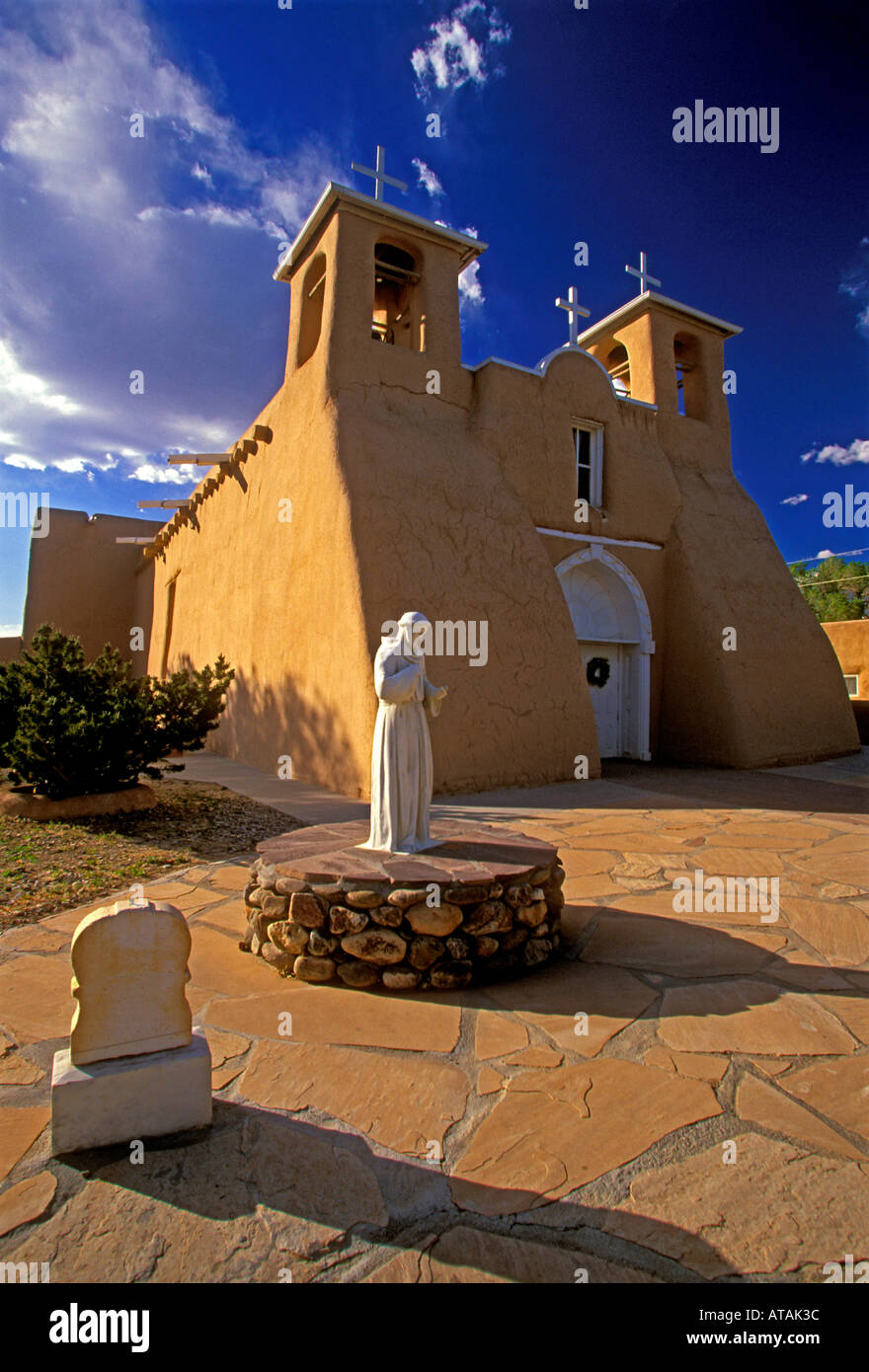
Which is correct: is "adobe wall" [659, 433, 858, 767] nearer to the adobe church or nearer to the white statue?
the adobe church

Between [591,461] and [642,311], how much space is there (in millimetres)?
3679

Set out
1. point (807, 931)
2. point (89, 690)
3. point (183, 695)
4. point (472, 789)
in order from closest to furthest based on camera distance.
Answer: point (807, 931), point (89, 690), point (183, 695), point (472, 789)

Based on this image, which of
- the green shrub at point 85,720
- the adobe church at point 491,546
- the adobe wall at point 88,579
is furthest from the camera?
the adobe wall at point 88,579

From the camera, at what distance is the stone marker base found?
222 cm

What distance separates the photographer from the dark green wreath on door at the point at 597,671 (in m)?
12.0

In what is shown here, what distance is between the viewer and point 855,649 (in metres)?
16.8

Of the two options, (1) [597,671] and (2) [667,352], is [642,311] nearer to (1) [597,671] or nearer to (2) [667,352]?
(2) [667,352]

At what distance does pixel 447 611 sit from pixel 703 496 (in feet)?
22.2

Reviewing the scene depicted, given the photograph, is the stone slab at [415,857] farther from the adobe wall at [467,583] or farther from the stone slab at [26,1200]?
the adobe wall at [467,583]

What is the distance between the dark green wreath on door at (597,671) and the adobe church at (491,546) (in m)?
0.04

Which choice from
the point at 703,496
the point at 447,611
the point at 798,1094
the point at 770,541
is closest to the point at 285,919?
the point at 798,1094

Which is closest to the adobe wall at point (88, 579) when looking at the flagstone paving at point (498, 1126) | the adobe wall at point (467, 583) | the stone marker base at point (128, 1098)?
the adobe wall at point (467, 583)

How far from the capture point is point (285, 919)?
3.68m
